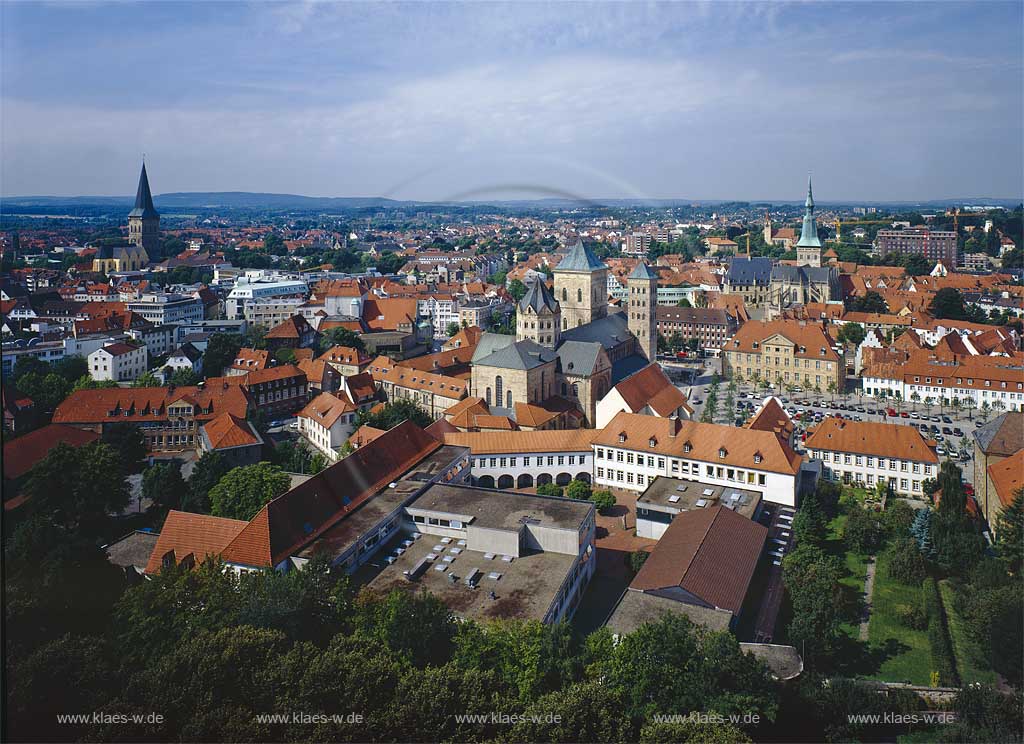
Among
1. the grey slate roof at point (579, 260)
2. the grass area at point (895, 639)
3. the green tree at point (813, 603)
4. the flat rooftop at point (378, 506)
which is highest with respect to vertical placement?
the grey slate roof at point (579, 260)

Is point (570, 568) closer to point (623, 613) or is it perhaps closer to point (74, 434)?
point (623, 613)

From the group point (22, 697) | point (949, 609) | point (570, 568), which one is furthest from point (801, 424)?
point (22, 697)

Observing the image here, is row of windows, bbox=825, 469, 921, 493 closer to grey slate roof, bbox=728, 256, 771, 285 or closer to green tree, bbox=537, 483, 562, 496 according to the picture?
green tree, bbox=537, 483, 562, 496

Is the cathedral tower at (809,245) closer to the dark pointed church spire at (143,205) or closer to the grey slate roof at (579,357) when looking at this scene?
the grey slate roof at (579,357)

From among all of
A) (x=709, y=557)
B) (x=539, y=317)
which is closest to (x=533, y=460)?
(x=539, y=317)

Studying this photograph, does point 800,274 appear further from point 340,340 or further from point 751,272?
point 340,340

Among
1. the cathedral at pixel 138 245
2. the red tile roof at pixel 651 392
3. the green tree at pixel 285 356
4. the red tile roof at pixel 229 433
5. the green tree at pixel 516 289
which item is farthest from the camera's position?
the cathedral at pixel 138 245

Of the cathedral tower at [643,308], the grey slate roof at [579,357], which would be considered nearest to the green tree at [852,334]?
the cathedral tower at [643,308]
